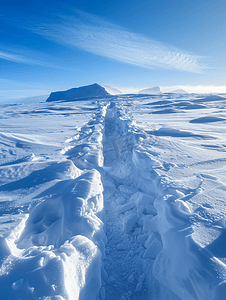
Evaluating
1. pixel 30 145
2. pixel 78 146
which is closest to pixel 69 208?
pixel 78 146

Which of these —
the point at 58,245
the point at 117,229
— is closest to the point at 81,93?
the point at 117,229

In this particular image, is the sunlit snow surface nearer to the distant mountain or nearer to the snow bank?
the snow bank

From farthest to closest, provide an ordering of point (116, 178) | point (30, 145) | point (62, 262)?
point (30, 145), point (116, 178), point (62, 262)

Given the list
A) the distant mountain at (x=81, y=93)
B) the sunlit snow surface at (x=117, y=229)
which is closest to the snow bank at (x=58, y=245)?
the sunlit snow surface at (x=117, y=229)

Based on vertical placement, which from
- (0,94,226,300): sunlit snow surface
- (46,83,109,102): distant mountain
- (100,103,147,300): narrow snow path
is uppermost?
(46,83,109,102): distant mountain

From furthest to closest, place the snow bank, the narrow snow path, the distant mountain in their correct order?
the distant mountain
the narrow snow path
the snow bank

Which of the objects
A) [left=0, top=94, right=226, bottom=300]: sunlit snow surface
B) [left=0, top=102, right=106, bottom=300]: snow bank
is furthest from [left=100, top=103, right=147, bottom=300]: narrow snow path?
[left=0, top=102, right=106, bottom=300]: snow bank

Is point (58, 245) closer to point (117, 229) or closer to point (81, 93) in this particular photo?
point (117, 229)

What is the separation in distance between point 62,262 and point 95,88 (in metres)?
39.1

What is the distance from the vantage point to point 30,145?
443 centimetres

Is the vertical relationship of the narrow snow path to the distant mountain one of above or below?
below

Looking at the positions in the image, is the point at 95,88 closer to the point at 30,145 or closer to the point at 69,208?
the point at 30,145

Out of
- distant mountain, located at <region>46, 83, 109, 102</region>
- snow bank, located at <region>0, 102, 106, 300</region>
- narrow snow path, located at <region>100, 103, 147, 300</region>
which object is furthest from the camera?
distant mountain, located at <region>46, 83, 109, 102</region>

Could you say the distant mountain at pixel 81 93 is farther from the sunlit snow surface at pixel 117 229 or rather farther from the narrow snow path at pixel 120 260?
the narrow snow path at pixel 120 260
